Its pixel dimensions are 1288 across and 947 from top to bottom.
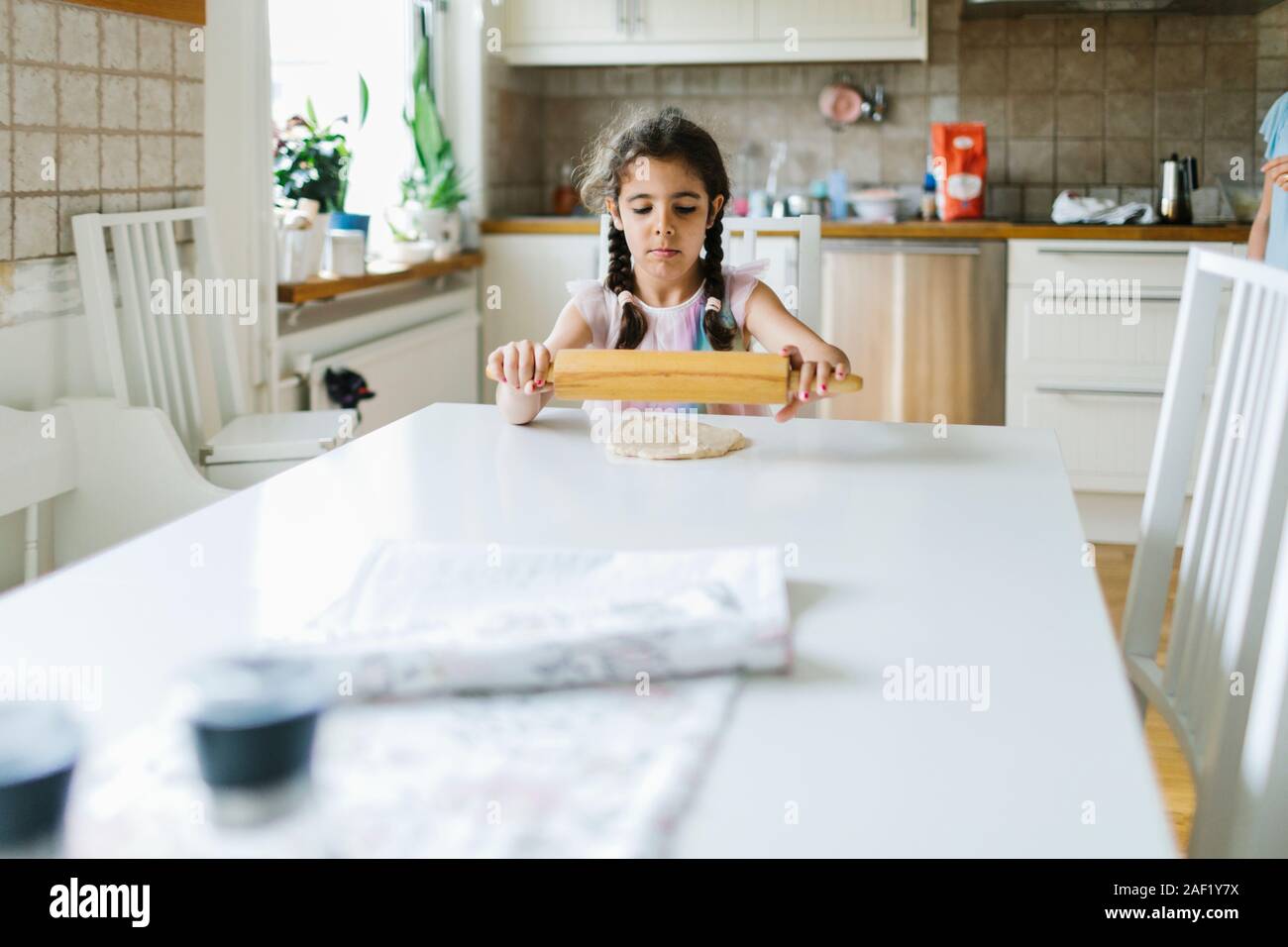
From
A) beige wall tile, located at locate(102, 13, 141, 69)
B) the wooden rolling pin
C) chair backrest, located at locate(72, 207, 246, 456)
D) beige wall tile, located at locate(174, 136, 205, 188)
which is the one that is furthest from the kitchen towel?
beige wall tile, located at locate(174, 136, 205, 188)

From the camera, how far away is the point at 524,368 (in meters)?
1.50

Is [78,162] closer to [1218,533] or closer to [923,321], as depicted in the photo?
[1218,533]

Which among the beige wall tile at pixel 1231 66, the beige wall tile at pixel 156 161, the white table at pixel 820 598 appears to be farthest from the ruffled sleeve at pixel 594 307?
the beige wall tile at pixel 1231 66

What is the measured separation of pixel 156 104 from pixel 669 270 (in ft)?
4.09

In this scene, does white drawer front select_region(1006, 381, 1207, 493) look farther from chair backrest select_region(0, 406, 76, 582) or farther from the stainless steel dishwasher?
chair backrest select_region(0, 406, 76, 582)

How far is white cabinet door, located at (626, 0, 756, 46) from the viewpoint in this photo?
4215mm

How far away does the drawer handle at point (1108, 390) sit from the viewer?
3.87m

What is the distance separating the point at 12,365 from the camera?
7.39 ft
